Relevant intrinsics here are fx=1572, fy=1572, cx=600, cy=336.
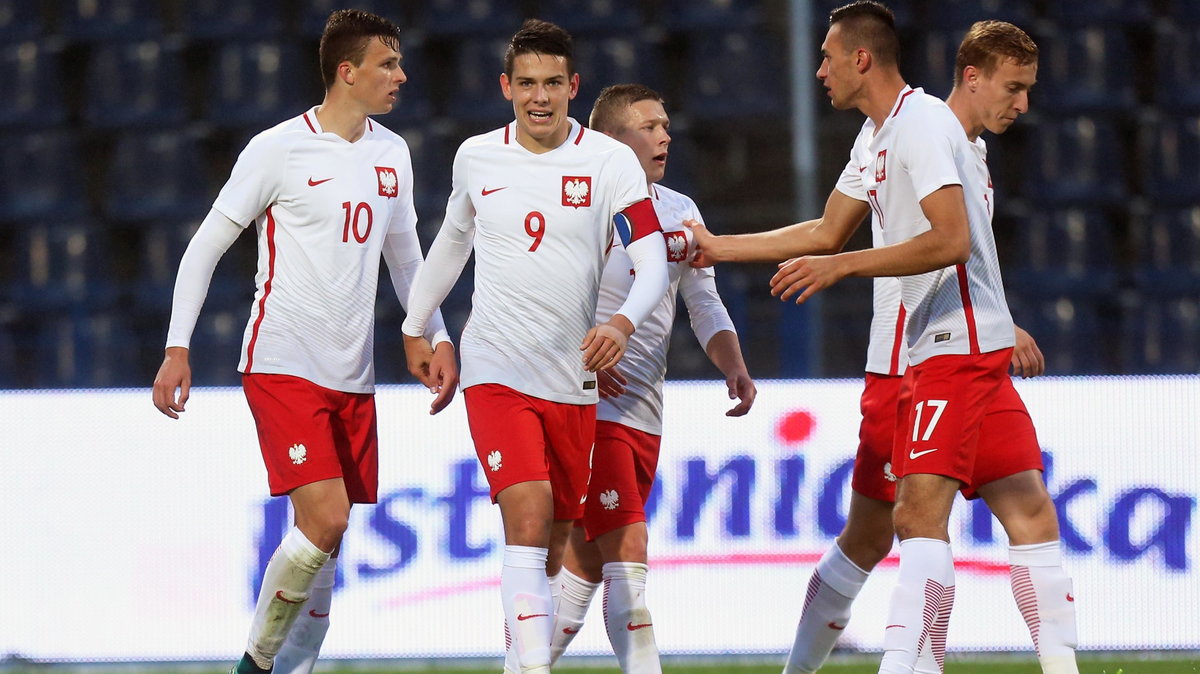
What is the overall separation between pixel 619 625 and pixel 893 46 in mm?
1999

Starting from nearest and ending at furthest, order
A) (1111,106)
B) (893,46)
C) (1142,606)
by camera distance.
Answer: (893,46) < (1142,606) < (1111,106)

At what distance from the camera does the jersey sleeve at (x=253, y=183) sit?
5.03 m

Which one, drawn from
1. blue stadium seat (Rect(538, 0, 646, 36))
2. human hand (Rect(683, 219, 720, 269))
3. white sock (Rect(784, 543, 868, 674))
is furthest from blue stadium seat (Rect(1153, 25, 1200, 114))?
human hand (Rect(683, 219, 720, 269))

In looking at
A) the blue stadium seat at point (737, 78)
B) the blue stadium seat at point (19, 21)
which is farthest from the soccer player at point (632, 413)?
the blue stadium seat at point (19, 21)

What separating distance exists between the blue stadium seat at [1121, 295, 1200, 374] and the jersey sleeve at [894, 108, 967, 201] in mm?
6413

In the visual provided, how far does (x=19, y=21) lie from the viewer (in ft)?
41.7

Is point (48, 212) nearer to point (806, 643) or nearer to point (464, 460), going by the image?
point (464, 460)

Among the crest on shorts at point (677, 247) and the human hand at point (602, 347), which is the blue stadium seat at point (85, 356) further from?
the human hand at point (602, 347)

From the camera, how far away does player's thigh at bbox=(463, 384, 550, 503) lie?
4.60 m

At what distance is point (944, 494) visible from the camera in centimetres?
450

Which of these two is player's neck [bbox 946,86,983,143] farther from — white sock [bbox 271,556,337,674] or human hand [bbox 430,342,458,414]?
white sock [bbox 271,556,337,674]

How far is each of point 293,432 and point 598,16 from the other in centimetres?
810

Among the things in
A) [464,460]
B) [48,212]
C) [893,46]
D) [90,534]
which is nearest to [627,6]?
[48,212]

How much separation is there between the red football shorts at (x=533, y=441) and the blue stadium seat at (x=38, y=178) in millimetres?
8339
